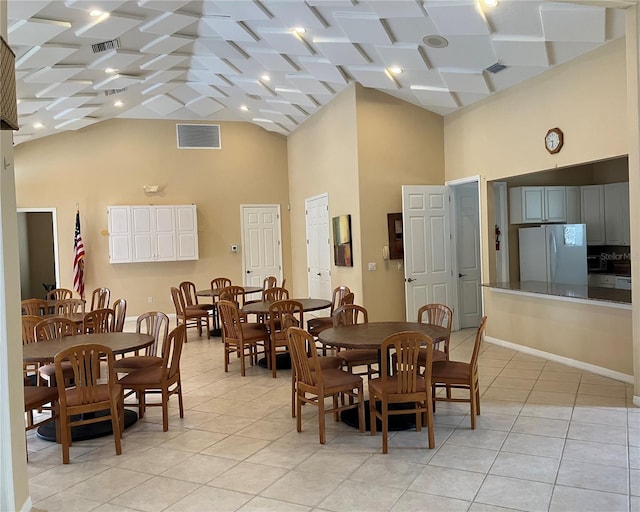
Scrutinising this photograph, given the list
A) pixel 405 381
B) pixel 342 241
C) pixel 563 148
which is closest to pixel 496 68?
pixel 563 148

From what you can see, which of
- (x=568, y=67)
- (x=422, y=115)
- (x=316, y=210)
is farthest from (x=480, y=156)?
(x=316, y=210)

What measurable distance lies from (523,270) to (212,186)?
646cm

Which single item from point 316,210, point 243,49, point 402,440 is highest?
point 243,49

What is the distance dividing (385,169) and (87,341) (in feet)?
15.6

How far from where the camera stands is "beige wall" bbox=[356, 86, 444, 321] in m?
7.45

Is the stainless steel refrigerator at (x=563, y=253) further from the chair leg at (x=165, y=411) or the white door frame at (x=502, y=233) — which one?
the chair leg at (x=165, y=411)

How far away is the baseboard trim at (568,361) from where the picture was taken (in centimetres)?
508

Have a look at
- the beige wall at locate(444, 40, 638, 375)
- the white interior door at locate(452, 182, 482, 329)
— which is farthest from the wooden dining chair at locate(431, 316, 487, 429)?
the white interior door at locate(452, 182, 482, 329)

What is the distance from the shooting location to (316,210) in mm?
9367

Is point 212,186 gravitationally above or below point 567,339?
above

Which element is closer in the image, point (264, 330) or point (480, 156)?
point (264, 330)

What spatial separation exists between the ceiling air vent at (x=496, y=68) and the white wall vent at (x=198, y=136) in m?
6.34

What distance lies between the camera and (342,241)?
8.01 metres

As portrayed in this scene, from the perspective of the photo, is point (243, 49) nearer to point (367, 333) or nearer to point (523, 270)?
point (367, 333)
